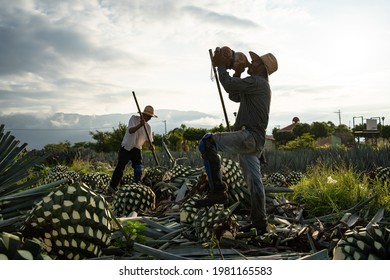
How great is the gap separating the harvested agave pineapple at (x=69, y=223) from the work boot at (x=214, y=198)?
1.09m

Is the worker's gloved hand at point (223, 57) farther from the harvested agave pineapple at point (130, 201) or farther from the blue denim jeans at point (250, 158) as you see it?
the harvested agave pineapple at point (130, 201)

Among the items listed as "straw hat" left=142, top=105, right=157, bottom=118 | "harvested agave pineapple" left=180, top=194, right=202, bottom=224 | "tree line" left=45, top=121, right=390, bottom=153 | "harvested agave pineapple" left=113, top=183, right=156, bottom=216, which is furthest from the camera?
"tree line" left=45, top=121, right=390, bottom=153

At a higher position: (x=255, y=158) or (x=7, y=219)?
(x=255, y=158)

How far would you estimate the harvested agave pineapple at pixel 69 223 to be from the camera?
2154mm

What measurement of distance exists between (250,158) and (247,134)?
0.67ft

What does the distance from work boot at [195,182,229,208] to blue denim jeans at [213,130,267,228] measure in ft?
0.66

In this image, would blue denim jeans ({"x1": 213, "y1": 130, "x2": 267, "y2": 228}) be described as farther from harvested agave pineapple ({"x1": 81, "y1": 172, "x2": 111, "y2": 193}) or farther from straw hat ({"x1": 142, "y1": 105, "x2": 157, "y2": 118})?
straw hat ({"x1": 142, "y1": 105, "x2": 157, "y2": 118})

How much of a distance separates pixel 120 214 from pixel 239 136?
117cm

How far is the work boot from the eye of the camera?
10.7 ft

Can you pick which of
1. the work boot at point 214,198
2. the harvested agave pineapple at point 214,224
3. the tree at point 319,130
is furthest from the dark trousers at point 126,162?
the tree at point 319,130

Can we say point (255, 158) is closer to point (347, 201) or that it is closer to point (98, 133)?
point (347, 201)

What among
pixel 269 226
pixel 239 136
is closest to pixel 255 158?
pixel 239 136

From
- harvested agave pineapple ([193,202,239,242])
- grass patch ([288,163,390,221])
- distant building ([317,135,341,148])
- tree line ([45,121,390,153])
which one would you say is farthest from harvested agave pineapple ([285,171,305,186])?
tree line ([45,121,390,153])
